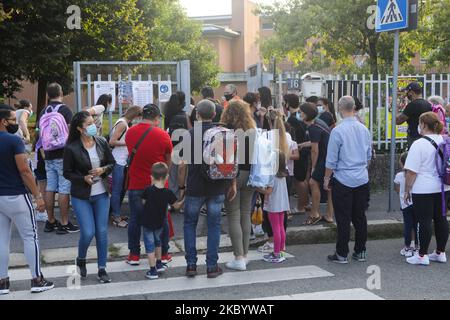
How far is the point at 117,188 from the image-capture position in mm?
7508

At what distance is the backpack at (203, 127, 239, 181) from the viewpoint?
540cm

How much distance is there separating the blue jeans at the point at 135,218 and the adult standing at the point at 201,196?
0.52 m

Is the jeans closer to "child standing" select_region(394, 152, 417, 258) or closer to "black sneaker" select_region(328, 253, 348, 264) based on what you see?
"black sneaker" select_region(328, 253, 348, 264)

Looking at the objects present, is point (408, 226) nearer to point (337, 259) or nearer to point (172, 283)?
point (337, 259)

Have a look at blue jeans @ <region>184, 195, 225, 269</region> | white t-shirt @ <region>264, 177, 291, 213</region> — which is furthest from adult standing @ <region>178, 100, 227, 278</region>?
white t-shirt @ <region>264, 177, 291, 213</region>

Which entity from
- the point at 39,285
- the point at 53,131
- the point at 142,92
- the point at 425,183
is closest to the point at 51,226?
the point at 53,131

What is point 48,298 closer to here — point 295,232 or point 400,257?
point 295,232

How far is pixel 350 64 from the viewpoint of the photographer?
74.6ft

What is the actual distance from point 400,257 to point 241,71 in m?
48.4

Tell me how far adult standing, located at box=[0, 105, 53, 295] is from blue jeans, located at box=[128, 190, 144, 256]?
3.30 feet

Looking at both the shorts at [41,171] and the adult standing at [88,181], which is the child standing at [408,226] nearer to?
the adult standing at [88,181]

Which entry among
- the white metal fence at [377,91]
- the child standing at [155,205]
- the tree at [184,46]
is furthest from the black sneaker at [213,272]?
the tree at [184,46]

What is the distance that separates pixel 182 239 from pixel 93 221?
175cm
